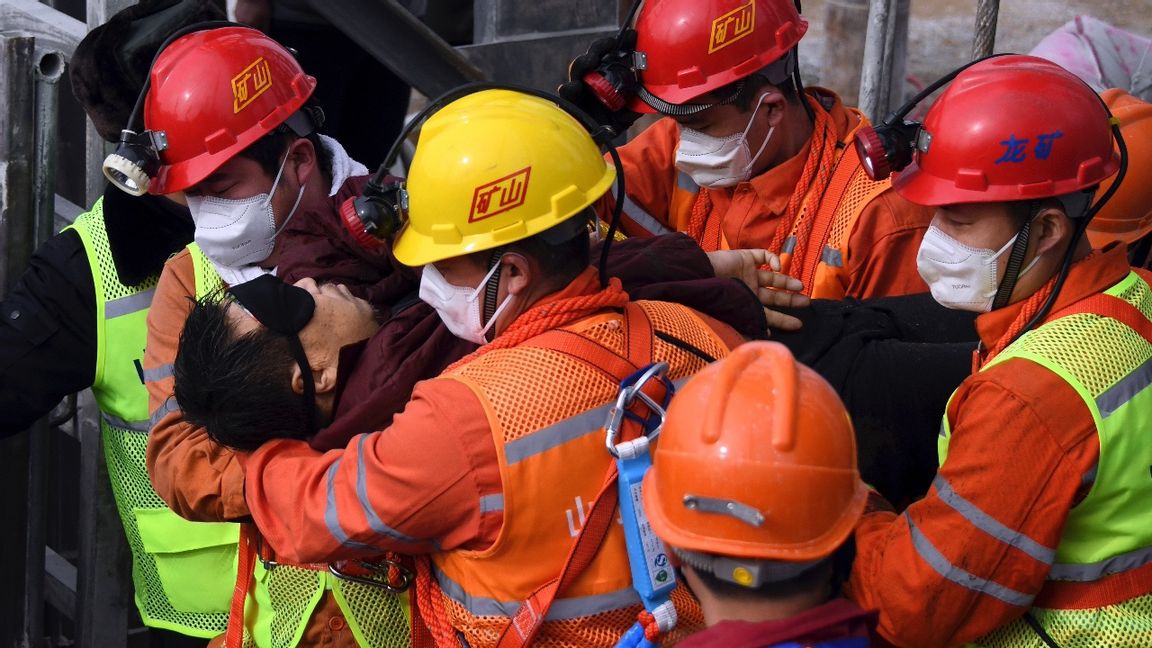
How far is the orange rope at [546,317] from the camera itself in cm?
255

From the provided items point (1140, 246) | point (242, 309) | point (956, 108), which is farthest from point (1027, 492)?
point (1140, 246)

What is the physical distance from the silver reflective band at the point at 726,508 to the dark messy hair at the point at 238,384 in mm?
971

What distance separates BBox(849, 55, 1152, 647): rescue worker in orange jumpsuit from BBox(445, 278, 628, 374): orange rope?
0.66m

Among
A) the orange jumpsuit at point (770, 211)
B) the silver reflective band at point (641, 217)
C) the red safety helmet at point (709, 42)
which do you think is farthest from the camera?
the silver reflective band at point (641, 217)

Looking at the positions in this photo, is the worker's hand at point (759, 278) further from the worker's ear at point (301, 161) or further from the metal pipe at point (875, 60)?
the metal pipe at point (875, 60)

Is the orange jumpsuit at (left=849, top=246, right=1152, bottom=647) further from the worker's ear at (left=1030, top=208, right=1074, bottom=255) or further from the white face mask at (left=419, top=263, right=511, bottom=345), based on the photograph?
the white face mask at (left=419, top=263, right=511, bottom=345)

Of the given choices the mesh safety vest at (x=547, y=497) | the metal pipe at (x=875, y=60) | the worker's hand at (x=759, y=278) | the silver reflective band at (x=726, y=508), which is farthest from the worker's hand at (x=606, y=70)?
the silver reflective band at (x=726, y=508)

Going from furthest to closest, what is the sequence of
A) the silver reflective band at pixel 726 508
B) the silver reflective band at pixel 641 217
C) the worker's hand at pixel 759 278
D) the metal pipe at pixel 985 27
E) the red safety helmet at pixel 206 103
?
the metal pipe at pixel 985 27
the silver reflective band at pixel 641 217
the red safety helmet at pixel 206 103
the worker's hand at pixel 759 278
the silver reflective band at pixel 726 508

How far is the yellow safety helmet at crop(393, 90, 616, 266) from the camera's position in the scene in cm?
259

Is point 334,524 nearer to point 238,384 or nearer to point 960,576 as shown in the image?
point 238,384

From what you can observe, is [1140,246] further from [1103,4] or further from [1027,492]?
[1103,4]

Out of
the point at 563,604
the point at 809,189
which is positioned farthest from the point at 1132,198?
the point at 563,604

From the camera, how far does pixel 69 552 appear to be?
5398mm

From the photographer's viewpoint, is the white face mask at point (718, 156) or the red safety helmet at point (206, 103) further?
the white face mask at point (718, 156)
